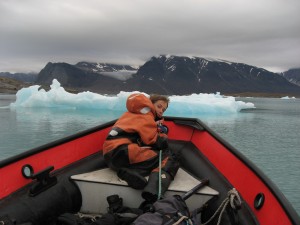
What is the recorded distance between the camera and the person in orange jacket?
242 centimetres

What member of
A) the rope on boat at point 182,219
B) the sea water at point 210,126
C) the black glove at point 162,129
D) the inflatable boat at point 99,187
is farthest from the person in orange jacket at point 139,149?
the sea water at point 210,126

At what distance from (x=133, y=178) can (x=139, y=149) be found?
9.1 inches

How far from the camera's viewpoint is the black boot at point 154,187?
230cm

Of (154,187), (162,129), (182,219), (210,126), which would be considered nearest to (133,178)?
(154,187)

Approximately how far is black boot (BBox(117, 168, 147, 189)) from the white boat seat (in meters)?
0.06

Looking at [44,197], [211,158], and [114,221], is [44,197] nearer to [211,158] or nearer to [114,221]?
[114,221]

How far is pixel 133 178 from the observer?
2410 mm

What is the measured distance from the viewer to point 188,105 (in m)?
22.3

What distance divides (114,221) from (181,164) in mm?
1491

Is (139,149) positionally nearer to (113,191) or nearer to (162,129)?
(113,191)

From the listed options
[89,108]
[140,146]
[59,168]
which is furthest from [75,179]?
[89,108]

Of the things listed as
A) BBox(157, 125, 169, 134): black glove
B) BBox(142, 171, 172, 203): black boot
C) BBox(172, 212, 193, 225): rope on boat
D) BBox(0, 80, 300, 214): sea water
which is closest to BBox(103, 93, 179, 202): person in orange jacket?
BBox(142, 171, 172, 203): black boot

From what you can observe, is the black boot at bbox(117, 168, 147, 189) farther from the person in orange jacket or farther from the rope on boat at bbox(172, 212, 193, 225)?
the rope on boat at bbox(172, 212, 193, 225)

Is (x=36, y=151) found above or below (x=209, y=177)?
above
